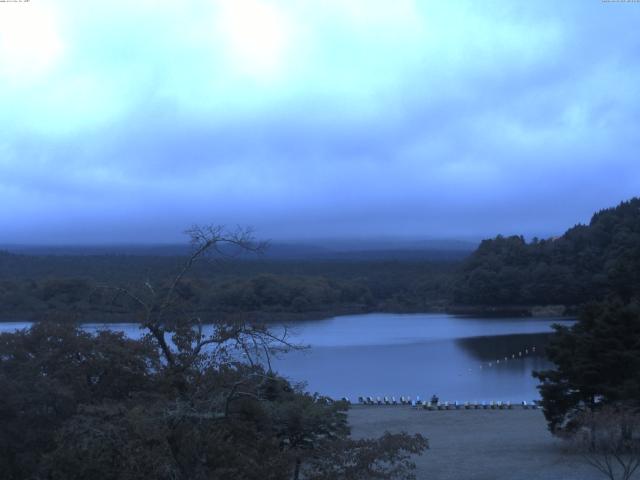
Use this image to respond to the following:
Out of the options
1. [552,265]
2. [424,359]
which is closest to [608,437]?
[424,359]

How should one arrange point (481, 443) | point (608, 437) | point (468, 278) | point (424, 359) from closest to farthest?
1. point (608, 437)
2. point (481, 443)
3. point (424, 359)
4. point (468, 278)

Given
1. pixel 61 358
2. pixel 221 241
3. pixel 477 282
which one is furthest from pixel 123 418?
pixel 477 282

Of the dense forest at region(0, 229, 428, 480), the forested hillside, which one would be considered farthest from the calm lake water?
the dense forest at region(0, 229, 428, 480)

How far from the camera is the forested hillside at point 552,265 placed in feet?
221

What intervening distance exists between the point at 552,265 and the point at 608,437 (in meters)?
59.5

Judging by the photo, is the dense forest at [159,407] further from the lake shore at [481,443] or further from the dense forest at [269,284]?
the dense forest at [269,284]

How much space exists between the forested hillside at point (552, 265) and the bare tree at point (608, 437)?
158 ft

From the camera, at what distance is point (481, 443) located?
18281 mm

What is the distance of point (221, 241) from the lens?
24.9 feet

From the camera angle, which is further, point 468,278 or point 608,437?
point 468,278

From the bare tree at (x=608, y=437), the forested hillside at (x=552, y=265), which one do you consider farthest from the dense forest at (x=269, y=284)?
the bare tree at (x=608, y=437)

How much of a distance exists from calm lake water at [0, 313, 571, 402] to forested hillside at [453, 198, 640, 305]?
6.83 metres

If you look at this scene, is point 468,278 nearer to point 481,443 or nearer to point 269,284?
point 269,284

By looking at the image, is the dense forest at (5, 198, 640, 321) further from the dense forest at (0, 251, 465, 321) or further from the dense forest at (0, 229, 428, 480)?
the dense forest at (0, 229, 428, 480)
